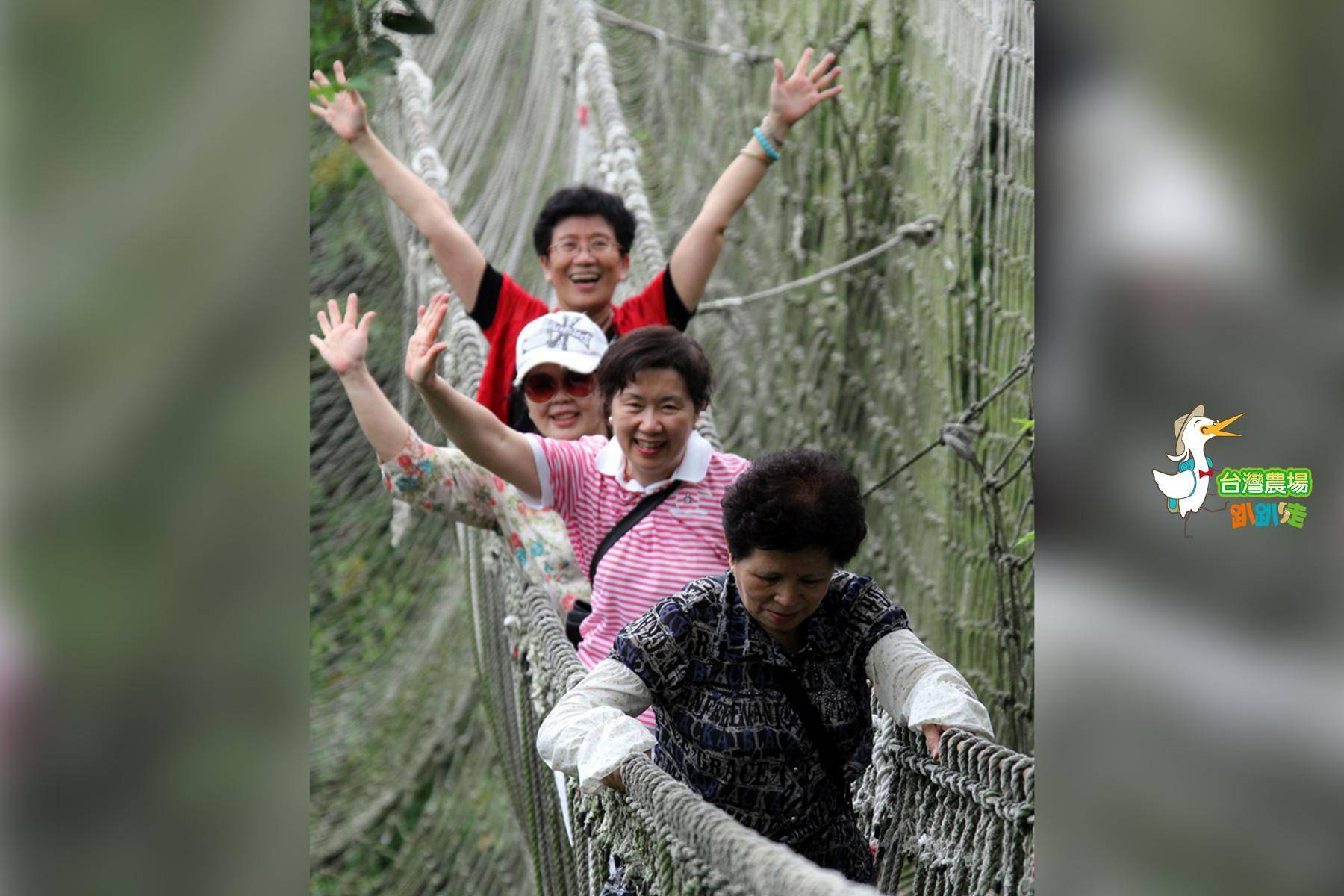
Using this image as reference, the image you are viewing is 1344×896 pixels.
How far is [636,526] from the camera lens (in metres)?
1.66

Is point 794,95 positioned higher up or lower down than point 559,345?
higher up

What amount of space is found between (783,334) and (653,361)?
93.7 inches

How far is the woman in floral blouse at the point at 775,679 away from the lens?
124 centimetres

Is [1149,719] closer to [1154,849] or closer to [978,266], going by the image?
[1154,849]

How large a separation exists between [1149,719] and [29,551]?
1.58 ft

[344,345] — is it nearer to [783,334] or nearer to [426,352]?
[426,352]

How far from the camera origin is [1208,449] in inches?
28.0

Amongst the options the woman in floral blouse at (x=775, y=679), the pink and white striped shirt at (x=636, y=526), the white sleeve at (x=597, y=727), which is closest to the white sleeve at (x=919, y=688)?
the woman in floral blouse at (x=775, y=679)

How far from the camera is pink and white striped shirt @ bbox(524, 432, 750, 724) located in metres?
1.64

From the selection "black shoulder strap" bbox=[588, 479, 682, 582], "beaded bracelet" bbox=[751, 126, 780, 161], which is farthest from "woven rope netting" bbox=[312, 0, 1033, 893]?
"beaded bracelet" bbox=[751, 126, 780, 161]

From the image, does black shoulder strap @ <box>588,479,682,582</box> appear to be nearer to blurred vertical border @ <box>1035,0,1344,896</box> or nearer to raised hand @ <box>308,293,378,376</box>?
raised hand @ <box>308,293,378,376</box>

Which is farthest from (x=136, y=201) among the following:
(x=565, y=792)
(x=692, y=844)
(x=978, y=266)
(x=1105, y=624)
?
(x=978, y=266)

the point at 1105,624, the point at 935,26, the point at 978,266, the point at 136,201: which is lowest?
the point at 1105,624

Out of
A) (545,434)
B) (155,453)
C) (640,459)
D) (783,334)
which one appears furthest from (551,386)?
(783,334)
